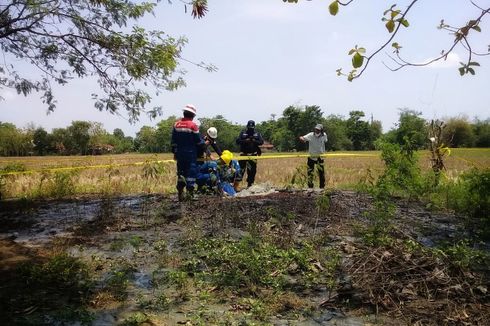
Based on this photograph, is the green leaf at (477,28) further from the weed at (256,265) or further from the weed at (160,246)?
the weed at (160,246)

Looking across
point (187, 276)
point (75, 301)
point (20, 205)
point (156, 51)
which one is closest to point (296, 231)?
point (187, 276)

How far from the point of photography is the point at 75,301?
412 cm

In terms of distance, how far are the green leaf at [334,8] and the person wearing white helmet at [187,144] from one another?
19.7 ft

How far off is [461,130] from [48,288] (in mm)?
Answer: 56541

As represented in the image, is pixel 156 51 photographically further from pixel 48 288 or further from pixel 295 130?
pixel 295 130

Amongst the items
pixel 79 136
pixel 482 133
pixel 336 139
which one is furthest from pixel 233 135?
pixel 482 133

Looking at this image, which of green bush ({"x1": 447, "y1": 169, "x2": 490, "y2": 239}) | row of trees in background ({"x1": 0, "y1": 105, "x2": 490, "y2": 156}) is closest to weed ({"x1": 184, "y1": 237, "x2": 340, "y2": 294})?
green bush ({"x1": 447, "y1": 169, "x2": 490, "y2": 239})

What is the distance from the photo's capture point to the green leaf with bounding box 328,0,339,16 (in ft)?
7.51

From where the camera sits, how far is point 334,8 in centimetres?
231

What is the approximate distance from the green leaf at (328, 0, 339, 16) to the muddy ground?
107 inches

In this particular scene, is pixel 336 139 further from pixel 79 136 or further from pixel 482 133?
pixel 79 136

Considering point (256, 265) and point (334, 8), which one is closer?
point (334, 8)

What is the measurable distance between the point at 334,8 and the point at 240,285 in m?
3.24

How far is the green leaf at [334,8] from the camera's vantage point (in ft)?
7.51
